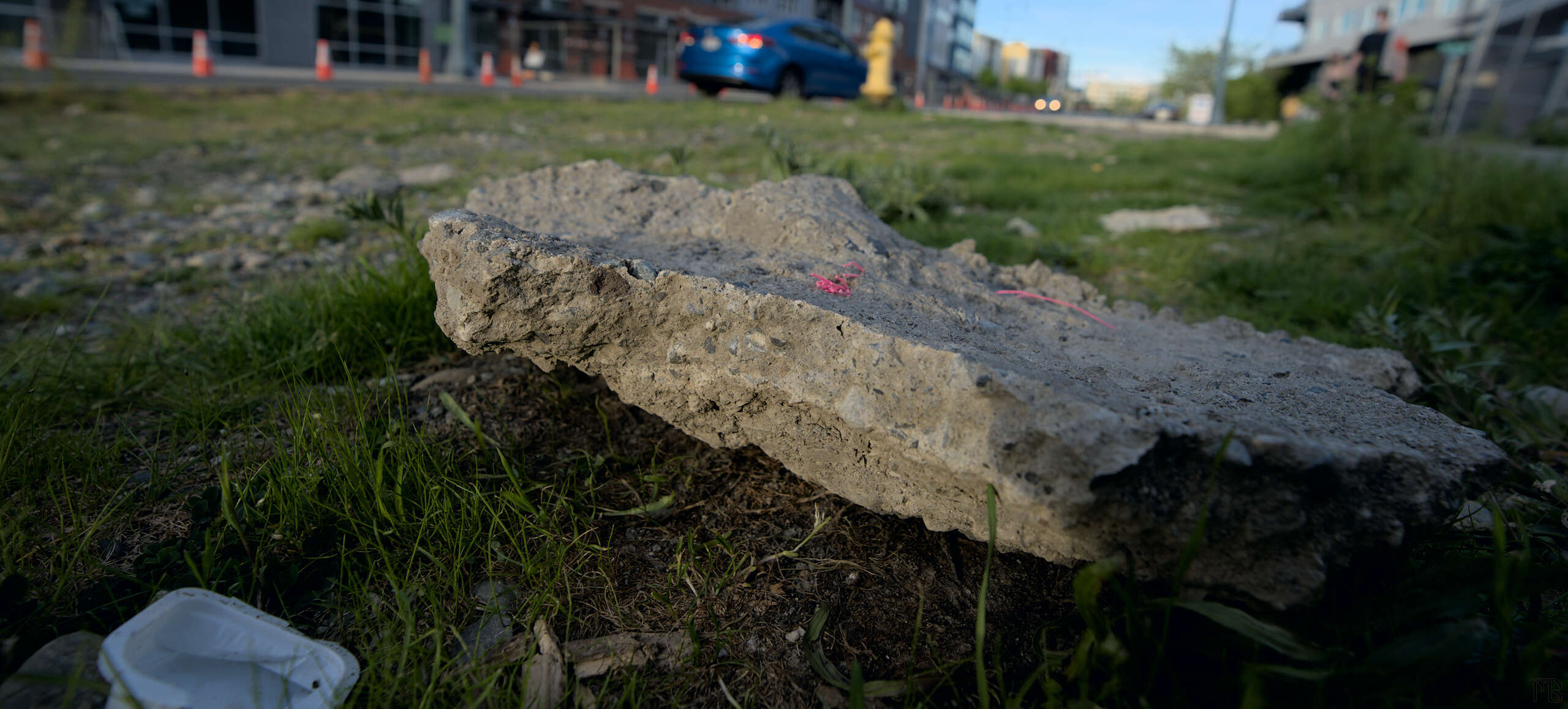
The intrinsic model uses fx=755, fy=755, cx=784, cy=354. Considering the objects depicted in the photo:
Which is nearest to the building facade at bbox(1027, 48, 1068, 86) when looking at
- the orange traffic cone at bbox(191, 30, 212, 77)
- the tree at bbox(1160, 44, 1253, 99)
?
the tree at bbox(1160, 44, 1253, 99)

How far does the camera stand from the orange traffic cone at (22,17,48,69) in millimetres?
12000

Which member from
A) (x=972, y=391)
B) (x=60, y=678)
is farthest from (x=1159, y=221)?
(x=60, y=678)

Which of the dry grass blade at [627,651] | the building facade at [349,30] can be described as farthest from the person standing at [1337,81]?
the building facade at [349,30]

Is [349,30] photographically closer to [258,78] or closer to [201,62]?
[201,62]

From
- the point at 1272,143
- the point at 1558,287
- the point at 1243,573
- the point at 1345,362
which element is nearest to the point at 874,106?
the point at 1272,143

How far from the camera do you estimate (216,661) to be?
1177 millimetres

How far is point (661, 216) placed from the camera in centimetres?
235

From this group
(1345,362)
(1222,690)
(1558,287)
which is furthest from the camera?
(1558,287)

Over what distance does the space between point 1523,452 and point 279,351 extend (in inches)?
139

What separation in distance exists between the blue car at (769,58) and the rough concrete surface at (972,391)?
10597 millimetres

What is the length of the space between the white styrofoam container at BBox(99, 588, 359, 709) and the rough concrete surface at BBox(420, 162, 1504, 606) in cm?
64

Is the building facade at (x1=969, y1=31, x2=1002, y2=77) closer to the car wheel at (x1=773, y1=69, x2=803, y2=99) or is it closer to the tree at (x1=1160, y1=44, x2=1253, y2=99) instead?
the tree at (x1=1160, y1=44, x2=1253, y2=99)

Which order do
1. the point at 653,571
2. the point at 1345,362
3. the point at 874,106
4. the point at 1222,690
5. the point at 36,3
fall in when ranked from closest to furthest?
the point at 1222,690 < the point at 653,571 < the point at 1345,362 < the point at 874,106 < the point at 36,3

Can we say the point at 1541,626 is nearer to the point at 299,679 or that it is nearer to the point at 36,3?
the point at 299,679
